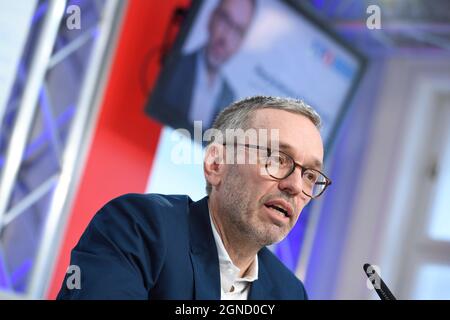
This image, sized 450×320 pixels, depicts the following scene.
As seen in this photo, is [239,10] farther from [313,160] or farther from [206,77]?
[313,160]

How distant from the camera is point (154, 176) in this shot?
3.76 metres

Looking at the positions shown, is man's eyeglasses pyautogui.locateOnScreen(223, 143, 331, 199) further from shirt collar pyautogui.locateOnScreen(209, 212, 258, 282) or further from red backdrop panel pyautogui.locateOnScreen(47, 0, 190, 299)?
red backdrop panel pyautogui.locateOnScreen(47, 0, 190, 299)

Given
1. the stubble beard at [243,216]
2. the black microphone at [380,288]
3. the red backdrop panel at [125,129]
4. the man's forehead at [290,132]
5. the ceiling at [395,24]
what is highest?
the ceiling at [395,24]

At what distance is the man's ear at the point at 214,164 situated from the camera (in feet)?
5.15

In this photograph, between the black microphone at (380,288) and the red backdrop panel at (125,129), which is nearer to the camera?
the black microphone at (380,288)

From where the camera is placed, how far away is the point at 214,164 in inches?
62.7

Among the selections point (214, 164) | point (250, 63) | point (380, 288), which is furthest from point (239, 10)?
point (380, 288)

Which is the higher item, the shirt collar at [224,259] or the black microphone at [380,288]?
the shirt collar at [224,259]

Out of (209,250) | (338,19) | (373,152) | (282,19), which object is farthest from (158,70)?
(209,250)

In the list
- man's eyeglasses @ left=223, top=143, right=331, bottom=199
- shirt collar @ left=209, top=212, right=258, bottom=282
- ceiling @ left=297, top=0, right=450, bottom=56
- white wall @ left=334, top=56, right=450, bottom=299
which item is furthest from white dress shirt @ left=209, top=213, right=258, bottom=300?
white wall @ left=334, top=56, right=450, bottom=299

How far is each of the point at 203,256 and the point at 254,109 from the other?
326mm

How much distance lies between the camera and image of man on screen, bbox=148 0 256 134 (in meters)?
3.54

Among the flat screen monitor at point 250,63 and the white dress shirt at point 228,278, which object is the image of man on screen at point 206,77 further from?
the white dress shirt at point 228,278

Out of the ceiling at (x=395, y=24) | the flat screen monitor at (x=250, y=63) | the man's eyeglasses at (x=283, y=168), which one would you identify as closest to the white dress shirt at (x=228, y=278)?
the man's eyeglasses at (x=283, y=168)
